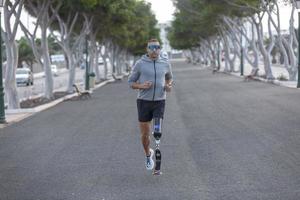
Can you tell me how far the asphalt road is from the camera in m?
8.12

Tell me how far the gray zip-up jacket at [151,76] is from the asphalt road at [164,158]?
1114mm

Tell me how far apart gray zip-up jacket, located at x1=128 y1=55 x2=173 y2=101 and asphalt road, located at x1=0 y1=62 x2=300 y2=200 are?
111 centimetres

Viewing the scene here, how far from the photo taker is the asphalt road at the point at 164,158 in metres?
8.12

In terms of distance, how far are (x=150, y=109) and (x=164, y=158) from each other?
1733 mm

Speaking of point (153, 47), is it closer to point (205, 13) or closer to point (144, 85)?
point (144, 85)

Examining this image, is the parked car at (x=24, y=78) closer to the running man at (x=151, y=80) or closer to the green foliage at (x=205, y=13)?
the green foliage at (x=205, y=13)

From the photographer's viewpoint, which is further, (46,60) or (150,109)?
(46,60)

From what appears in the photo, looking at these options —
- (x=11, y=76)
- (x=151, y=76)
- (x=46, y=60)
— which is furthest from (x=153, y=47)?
(x=46, y=60)

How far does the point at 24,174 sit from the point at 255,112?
1027cm

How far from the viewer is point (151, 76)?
899 cm

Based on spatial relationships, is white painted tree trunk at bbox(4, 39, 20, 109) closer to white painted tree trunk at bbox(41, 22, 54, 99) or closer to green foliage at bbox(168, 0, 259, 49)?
white painted tree trunk at bbox(41, 22, 54, 99)

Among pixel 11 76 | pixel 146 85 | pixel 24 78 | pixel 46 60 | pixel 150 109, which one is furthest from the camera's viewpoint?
pixel 24 78

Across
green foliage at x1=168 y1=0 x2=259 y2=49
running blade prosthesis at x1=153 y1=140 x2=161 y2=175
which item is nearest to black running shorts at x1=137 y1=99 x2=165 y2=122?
running blade prosthesis at x1=153 y1=140 x2=161 y2=175

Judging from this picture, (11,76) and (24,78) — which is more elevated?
(11,76)
